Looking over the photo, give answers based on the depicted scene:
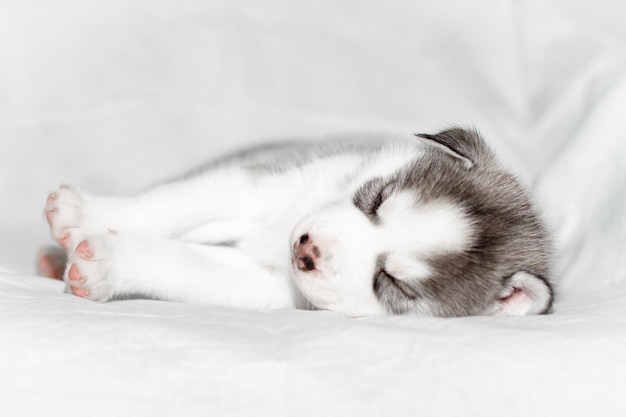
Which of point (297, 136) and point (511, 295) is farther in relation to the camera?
point (297, 136)

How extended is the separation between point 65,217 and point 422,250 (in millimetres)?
1410

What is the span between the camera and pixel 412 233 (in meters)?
2.88

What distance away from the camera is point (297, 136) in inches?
186

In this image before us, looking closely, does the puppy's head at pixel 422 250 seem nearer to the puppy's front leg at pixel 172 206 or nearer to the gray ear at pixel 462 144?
the gray ear at pixel 462 144

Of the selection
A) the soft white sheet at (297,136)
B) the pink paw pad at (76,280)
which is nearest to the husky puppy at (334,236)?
the pink paw pad at (76,280)

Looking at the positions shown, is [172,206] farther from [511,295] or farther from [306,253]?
[511,295]

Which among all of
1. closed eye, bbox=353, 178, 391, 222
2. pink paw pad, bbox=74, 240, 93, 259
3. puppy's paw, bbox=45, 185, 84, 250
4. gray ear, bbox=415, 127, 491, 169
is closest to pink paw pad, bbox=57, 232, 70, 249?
puppy's paw, bbox=45, 185, 84, 250

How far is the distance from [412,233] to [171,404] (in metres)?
1.11

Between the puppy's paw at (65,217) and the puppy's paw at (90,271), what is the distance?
20 centimetres

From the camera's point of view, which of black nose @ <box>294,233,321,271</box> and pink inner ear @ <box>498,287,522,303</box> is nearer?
black nose @ <box>294,233,321,271</box>

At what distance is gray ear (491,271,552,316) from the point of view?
2.97 m

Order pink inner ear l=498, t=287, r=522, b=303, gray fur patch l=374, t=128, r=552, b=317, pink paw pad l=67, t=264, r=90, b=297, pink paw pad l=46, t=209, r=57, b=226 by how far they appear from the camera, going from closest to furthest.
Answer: pink paw pad l=67, t=264, r=90, b=297, gray fur patch l=374, t=128, r=552, b=317, pink inner ear l=498, t=287, r=522, b=303, pink paw pad l=46, t=209, r=57, b=226

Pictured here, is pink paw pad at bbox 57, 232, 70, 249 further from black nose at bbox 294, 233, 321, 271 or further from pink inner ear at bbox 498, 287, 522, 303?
pink inner ear at bbox 498, 287, 522, 303

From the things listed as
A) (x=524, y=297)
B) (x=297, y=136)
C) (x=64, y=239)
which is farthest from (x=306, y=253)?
(x=297, y=136)
